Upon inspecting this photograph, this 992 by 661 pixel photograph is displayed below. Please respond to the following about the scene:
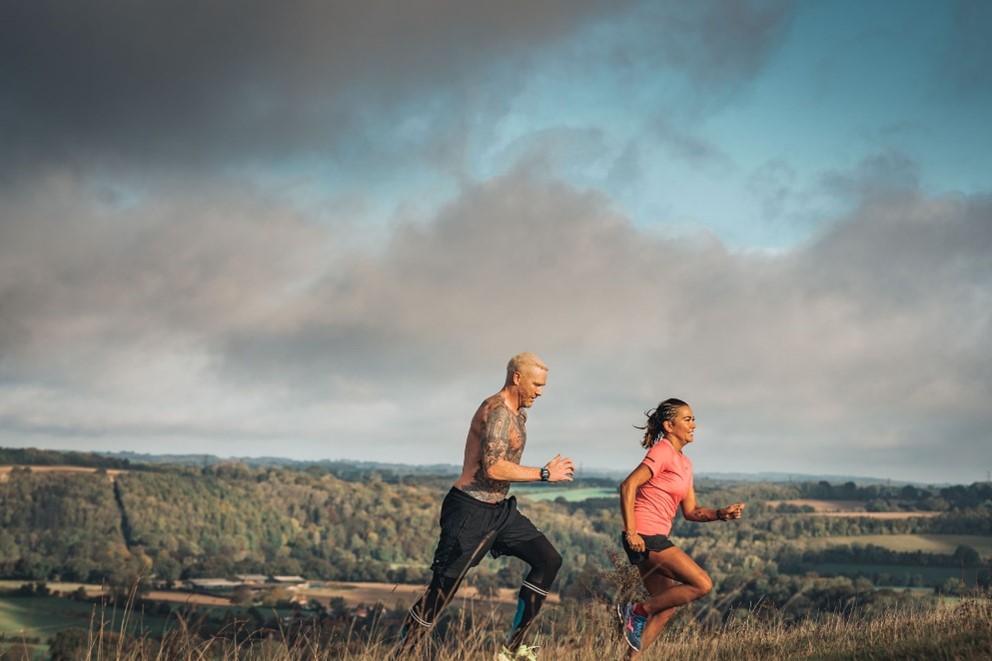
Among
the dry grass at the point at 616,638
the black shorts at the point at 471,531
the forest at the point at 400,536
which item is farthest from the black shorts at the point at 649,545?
the forest at the point at 400,536

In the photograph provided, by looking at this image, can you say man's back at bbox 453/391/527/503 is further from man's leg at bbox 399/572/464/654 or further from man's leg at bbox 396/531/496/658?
man's leg at bbox 399/572/464/654

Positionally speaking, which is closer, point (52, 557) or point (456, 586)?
point (456, 586)

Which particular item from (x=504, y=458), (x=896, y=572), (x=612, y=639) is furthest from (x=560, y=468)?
(x=896, y=572)

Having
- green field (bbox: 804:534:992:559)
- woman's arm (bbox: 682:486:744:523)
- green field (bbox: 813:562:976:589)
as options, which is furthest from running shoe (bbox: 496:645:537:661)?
green field (bbox: 804:534:992:559)

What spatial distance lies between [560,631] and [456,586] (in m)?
2.44

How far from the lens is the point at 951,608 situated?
9289 mm

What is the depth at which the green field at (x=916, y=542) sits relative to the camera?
382ft

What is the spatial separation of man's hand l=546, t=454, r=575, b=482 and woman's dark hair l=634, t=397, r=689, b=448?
0.77 m

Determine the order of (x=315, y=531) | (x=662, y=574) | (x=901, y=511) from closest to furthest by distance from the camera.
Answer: (x=662, y=574) → (x=901, y=511) → (x=315, y=531)

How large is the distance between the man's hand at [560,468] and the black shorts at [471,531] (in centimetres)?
60

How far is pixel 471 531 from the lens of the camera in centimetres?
738

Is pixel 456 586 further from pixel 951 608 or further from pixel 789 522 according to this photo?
pixel 789 522

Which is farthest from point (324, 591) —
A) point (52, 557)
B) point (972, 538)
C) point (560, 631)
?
point (560, 631)

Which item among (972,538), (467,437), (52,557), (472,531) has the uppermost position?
(467,437)
